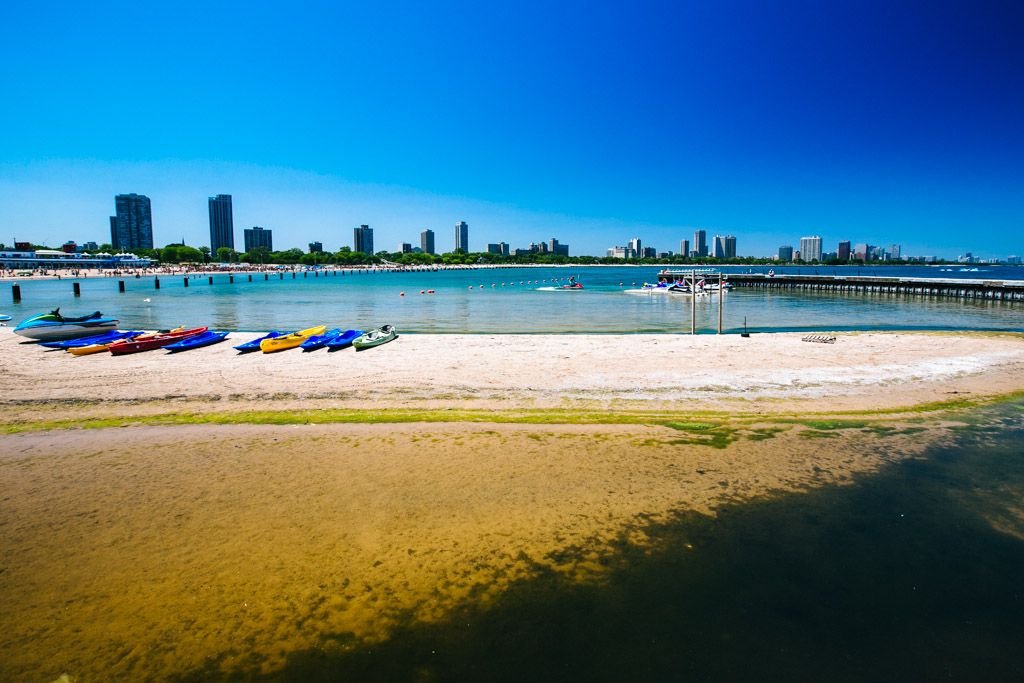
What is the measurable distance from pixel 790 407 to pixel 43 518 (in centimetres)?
1444

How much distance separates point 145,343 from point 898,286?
75.9 m

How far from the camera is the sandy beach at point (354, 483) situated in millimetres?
5840

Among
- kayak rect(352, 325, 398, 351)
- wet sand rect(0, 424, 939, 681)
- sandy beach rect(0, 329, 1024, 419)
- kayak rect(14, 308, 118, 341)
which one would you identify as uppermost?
kayak rect(14, 308, 118, 341)

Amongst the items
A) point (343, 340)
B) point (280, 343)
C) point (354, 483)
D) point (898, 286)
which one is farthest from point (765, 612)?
point (898, 286)

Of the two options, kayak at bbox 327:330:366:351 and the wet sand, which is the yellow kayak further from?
the wet sand

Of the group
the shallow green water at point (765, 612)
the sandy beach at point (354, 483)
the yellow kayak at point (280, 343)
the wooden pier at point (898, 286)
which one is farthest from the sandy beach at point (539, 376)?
the wooden pier at point (898, 286)

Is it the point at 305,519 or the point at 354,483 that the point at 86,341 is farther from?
the point at 305,519

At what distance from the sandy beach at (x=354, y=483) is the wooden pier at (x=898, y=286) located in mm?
48929

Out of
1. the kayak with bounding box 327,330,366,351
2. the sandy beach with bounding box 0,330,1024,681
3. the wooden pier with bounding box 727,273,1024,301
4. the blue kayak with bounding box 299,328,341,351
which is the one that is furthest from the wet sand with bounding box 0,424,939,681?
the wooden pier with bounding box 727,273,1024,301

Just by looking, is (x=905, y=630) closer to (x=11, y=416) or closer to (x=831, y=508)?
(x=831, y=508)

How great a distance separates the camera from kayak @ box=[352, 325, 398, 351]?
2122 centimetres

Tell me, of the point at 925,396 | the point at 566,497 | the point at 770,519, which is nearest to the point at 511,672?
the point at 566,497

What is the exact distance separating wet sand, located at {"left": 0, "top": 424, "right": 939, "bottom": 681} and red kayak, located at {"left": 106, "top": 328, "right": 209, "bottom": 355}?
9.41 meters

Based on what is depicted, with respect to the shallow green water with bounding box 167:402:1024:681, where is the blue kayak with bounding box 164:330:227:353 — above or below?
above
